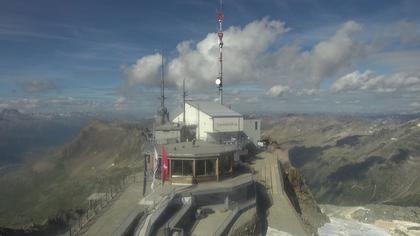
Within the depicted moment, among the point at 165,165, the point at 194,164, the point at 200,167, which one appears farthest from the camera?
the point at 200,167

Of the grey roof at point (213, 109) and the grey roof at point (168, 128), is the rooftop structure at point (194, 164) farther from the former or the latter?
the grey roof at point (213, 109)

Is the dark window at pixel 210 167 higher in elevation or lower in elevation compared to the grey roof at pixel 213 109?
lower

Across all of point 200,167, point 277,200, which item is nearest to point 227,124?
point 277,200

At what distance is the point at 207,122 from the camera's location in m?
49.5

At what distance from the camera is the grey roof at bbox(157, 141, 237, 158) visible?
34.8 meters

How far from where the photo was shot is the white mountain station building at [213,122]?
49094 millimetres

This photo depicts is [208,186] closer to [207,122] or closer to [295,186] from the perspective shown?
[207,122]

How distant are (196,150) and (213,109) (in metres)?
15.8

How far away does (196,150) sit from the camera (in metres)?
36.4

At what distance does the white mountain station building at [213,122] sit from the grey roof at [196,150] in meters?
8.96

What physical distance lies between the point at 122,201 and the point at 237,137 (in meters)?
22.6

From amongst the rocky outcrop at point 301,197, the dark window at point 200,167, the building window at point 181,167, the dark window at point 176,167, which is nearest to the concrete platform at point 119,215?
the dark window at point 176,167

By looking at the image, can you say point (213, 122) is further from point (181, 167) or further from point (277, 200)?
point (181, 167)

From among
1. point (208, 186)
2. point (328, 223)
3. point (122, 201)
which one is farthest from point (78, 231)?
point (328, 223)
